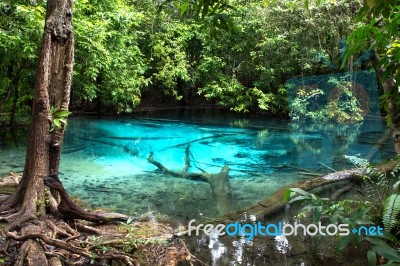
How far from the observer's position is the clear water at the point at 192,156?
4.90 m

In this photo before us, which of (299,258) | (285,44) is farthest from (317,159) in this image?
(285,44)

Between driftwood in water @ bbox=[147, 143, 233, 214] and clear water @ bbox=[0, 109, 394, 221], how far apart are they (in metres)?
0.10

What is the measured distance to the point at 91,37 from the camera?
8.09 m

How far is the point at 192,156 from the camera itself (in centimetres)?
769

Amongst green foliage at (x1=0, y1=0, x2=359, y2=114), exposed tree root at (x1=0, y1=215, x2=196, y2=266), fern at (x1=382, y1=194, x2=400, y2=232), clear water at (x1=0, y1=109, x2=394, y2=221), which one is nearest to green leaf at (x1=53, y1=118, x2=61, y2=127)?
exposed tree root at (x1=0, y1=215, x2=196, y2=266)

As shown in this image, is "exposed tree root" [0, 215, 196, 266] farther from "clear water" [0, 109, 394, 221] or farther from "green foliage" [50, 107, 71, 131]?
"clear water" [0, 109, 394, 221]

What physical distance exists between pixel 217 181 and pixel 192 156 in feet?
6.88

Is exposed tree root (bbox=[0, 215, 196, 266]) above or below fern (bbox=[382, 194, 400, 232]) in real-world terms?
below

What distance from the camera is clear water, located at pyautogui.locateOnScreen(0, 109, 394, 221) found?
193 inches

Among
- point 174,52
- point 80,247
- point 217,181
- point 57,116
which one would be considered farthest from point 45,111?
point 174,52

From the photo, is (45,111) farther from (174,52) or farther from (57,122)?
(174,52)

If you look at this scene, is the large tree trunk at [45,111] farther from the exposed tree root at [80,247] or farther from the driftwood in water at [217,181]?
the driftwood in water at [217,181]

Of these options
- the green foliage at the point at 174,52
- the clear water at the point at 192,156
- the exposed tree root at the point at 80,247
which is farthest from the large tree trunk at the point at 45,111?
the green foliage at the point at 174,52

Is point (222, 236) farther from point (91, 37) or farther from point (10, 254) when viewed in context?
point (91, 37)
